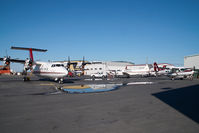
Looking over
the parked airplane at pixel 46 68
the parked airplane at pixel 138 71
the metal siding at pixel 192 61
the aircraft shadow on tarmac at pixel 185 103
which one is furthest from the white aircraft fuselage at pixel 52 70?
the metal siding at pixel 192 61

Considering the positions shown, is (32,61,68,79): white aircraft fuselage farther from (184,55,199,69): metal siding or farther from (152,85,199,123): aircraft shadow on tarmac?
(184,55,199,69): metal siding

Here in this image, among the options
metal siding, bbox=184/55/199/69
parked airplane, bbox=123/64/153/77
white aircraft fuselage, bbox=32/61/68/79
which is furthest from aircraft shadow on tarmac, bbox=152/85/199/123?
metal siding, bbox=184/55/199/69

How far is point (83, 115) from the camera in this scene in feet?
22.0

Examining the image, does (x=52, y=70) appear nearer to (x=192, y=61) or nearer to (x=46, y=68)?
(x=46, y=68)

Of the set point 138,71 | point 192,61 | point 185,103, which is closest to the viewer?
point 185,103

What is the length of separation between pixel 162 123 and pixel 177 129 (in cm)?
67

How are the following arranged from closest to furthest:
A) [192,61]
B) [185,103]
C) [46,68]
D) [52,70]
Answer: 1. [185,103]
2. [52,70]
3. [46,68]
4. [192,61]

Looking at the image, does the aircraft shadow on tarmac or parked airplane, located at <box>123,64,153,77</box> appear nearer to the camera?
the aircraft shadow on tarmac

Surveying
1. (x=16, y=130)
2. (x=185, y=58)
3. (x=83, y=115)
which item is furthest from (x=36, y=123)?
(x=185, y=58)

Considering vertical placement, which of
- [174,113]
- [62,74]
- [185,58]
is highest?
[185,58]

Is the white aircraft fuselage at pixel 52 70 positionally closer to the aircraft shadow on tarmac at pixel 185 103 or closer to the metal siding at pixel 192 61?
the aircraft shadow on tarmac at pixel 185 103

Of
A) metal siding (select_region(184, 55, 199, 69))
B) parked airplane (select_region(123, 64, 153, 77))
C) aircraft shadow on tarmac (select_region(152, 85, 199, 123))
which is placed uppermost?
metal siding (select_region(184, 55, 199, 69))

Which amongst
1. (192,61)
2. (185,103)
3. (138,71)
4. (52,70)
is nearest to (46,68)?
(52,70)

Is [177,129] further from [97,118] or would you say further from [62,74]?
[62,74]
